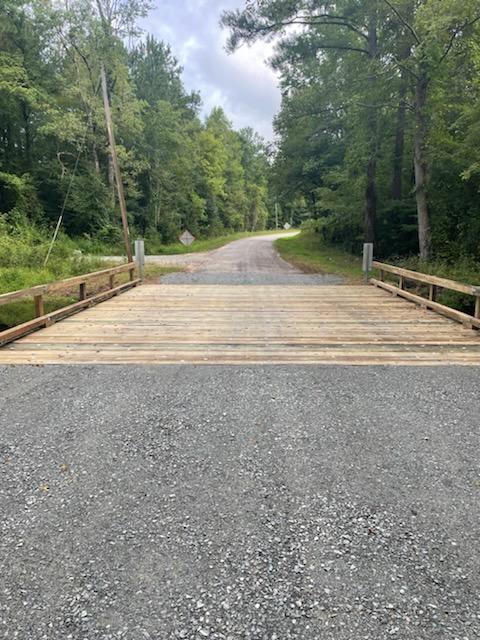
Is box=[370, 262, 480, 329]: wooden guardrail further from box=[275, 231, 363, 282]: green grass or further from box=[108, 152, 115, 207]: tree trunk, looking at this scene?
box=[108, 152, 115, 207]: tree trunk

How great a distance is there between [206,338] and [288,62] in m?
13.1

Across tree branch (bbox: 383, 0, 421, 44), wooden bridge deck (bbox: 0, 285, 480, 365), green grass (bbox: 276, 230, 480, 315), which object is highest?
A: tree branch (bbox: 383, 0, 421, 44)

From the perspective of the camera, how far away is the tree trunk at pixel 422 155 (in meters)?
10.9

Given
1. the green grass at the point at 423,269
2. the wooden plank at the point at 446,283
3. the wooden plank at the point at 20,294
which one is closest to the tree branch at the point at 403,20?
the green grass at the point at 423,269

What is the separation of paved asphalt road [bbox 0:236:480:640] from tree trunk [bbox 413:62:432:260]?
9337 millimetres

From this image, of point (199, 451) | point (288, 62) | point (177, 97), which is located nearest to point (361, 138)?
point (288, 62)

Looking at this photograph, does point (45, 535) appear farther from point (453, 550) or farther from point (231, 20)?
point (231, 20)

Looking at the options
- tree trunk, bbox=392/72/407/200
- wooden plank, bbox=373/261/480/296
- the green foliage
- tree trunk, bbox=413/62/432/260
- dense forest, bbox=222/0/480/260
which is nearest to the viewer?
wooden plank, bbox=373/261/480/296

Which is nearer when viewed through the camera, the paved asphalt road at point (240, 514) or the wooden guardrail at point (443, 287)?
the paved asphalt road at point (240, 514)

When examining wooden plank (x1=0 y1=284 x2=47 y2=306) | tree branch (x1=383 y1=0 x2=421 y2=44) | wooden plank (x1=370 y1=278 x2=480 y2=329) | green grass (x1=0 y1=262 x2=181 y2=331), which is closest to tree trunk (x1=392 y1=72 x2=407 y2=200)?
tree branch (x1=383 y1=0 x2=421 y2=44)

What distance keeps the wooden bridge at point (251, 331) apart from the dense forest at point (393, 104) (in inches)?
146

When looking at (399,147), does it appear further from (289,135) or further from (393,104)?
(289,135)

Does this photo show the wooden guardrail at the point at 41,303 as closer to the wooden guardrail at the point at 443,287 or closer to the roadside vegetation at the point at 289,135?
the roadside vegetation at the point at 289,135

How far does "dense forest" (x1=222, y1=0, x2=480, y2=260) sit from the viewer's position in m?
9.80
